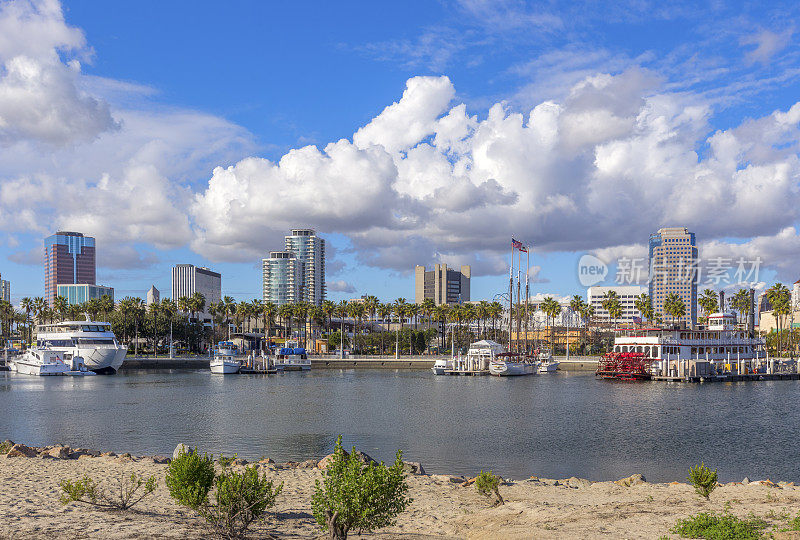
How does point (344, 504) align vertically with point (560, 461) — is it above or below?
above

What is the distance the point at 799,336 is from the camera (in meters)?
172

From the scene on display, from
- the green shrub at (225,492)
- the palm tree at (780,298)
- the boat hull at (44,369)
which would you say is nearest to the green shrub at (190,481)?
the green shrub at (225,492)

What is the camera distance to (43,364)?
10869 centimetres

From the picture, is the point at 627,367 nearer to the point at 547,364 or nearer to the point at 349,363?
the point at 547,364

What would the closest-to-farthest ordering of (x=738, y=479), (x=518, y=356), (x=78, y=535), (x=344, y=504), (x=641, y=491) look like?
(x=344, y=504), (x=78, y=535), (x=641, y=491), (x=738, y=479), (x=518, y=356)

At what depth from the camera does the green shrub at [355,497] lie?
12906mm

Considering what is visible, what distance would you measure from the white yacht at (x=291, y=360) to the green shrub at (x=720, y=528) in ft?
392

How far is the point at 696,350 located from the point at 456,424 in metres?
73.6

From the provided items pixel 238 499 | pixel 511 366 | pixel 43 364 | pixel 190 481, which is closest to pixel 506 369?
pixel 511 366

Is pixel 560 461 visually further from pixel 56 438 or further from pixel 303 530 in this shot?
pixel 56 438

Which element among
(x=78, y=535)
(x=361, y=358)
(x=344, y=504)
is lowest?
(x=361, y=358)

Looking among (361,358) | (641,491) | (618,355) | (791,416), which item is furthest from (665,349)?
(641,491)

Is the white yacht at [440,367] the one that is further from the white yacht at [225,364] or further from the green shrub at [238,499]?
the green shrub at [238,499]

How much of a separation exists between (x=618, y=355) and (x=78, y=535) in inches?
4043
